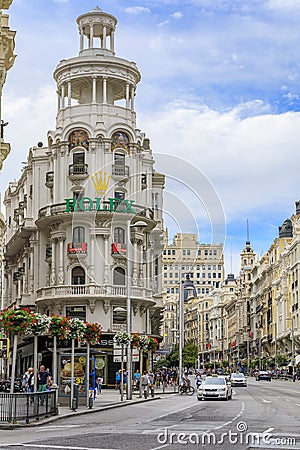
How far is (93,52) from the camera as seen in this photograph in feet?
242

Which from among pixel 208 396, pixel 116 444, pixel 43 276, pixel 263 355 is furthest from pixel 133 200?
pixel 263 355

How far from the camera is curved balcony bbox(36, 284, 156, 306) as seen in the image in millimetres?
67625

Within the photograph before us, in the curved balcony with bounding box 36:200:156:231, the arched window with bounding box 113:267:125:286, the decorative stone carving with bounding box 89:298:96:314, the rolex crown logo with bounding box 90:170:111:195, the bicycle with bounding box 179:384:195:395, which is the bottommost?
the bicycle with bounding box 179:384:195:395

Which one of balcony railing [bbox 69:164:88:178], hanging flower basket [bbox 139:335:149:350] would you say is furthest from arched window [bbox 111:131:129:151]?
hanging flower basket [bbox 139:335:149:350]

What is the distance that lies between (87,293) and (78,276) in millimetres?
2447

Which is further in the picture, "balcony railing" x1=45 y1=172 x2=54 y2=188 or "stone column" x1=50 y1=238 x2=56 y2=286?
"balcony railing" x1=45 y1=172 x2=54 y2=188

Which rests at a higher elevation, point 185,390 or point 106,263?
point 106,263

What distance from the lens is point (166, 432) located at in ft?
76.8

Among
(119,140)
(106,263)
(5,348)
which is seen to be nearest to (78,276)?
(106,263)

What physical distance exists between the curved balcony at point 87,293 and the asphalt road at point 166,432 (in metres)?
33.7

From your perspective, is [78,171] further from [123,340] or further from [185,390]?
[123,340]

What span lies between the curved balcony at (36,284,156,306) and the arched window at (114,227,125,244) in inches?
163

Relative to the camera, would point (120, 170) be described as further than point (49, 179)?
No

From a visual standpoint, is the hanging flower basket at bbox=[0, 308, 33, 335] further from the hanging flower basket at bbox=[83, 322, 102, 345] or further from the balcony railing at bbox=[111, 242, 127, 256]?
the balcony railing at bbox=[111, 242, 127, 256]
